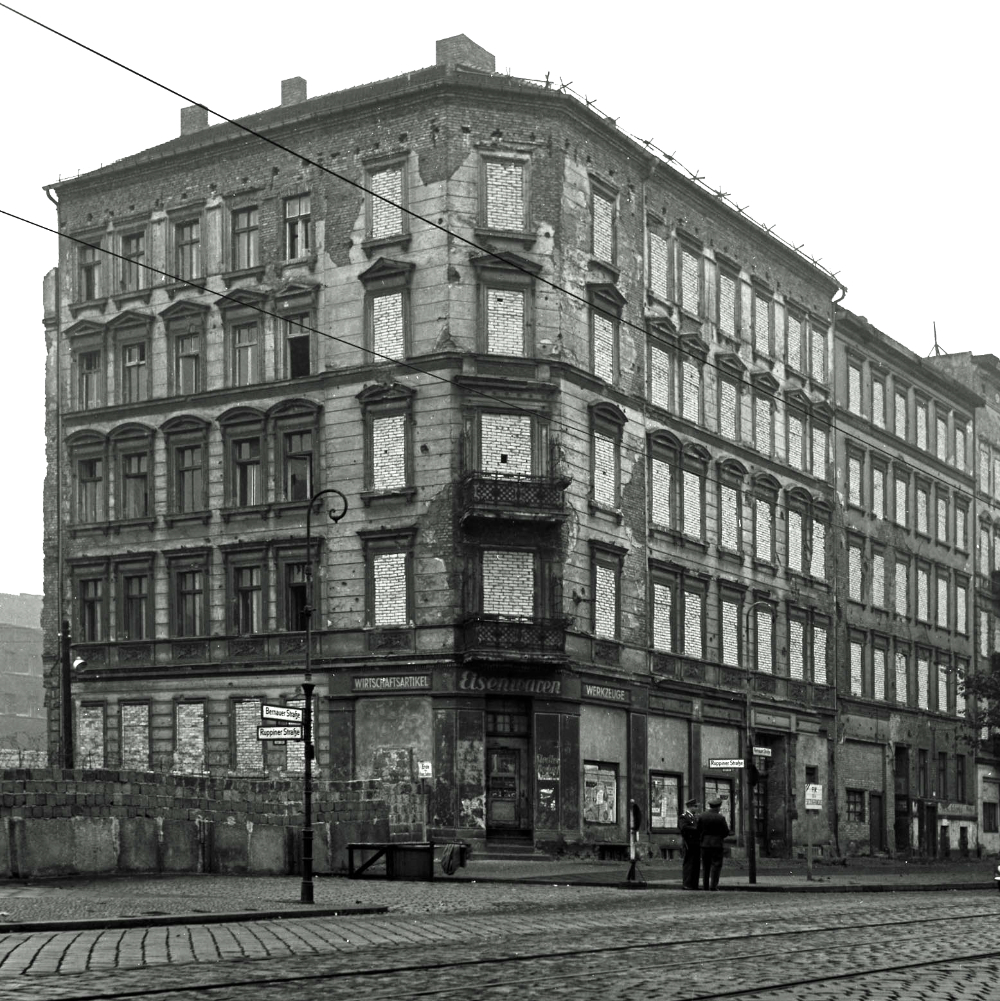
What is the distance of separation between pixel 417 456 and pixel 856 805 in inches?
943

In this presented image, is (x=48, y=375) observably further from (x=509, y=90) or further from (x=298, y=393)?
(x=509, y=90)

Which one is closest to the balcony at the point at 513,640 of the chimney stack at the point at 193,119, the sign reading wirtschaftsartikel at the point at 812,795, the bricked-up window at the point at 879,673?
the sign reading wirtschaftsartikel at the point at 812,795

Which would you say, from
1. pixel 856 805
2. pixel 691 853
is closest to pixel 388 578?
pixel 691 853

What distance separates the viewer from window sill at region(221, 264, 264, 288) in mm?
51250

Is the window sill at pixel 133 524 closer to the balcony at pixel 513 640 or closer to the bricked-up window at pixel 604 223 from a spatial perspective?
the balcony at pixel 513 640

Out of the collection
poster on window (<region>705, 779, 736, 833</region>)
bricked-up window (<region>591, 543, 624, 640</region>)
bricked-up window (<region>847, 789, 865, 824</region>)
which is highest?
bricked-up window (<region>591, 543, 624, 640</region>)

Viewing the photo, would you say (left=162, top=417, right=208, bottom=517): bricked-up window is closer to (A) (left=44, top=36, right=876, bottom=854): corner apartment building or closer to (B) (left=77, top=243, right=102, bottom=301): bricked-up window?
(A) (left=44, top=36, right=876, bottom=854): corner apartment building

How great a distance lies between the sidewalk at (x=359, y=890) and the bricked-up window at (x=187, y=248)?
18.4 meters

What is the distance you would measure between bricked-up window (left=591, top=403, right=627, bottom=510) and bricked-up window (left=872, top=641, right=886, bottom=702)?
19318 mm

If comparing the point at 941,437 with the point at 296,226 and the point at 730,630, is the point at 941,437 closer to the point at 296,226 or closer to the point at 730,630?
the point at 730,630

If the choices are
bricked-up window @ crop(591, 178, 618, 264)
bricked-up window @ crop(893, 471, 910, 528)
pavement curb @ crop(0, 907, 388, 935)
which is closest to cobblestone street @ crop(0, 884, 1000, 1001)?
pavement curb @ crop(0, 907, 388, 935)

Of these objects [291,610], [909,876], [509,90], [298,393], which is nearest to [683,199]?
[509,90]

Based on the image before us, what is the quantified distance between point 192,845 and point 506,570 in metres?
14.3

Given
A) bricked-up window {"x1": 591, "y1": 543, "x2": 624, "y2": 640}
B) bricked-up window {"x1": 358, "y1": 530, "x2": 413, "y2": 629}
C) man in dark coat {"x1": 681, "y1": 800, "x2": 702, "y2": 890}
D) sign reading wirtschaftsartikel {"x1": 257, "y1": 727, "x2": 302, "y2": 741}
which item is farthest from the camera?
bricked-up window {"x1": 591, "y1": 543, "x2": 624, "y2": 640}
